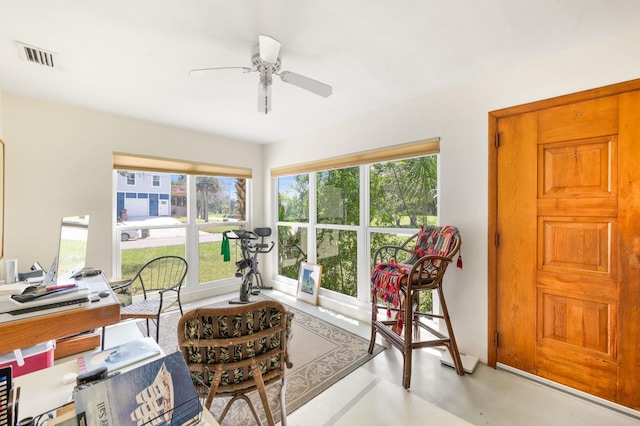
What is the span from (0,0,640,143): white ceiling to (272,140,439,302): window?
77cm

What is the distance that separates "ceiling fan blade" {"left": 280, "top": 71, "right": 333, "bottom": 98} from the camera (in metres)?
1.73

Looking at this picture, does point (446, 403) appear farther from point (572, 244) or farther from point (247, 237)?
point (247, 237)

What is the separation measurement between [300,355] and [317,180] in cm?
227

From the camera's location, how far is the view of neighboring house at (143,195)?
3.28m

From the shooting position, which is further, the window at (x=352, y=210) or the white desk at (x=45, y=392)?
the window at (x=352, y=210)

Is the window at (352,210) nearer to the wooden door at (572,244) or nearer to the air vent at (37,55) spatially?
the wooden door at (572,244)

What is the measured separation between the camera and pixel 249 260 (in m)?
3.79

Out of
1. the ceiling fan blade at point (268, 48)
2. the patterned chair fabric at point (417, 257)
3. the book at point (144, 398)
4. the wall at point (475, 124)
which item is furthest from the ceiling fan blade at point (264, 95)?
the book at point (144, 398)

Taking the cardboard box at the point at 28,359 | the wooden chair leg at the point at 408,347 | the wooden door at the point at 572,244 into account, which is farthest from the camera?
the wooden chair leg at the point at 408,347

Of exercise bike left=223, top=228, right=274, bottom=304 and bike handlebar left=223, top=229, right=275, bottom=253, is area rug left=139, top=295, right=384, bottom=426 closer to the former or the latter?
exercise bike left=223, top=228, right=274, bottom=304

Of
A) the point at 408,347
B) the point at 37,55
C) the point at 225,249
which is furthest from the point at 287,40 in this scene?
the point at 225,249

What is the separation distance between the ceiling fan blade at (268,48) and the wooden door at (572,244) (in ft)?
6.06

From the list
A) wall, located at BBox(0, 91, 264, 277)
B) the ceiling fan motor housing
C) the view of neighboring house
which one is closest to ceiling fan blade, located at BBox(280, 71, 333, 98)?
the ceiling fan motor housing

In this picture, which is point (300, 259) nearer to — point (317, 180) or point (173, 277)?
point (317, 180)
